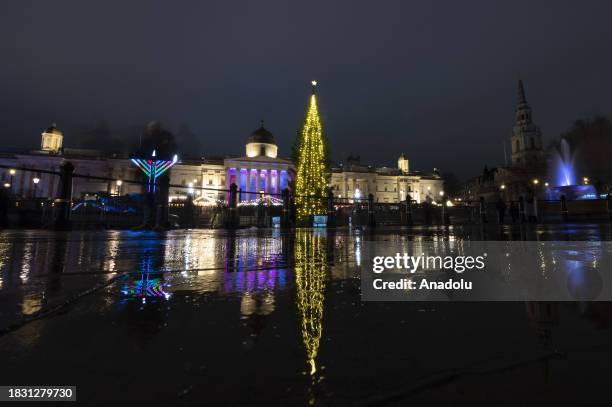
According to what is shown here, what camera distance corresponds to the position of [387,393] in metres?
0.64

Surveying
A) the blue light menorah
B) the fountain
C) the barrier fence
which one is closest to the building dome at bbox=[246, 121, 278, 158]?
the barrier fence

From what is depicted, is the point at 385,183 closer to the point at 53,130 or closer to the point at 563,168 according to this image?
the point at 563,168

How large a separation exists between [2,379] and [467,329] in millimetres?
1241

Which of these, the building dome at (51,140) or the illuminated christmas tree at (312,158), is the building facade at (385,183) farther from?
the building dome at (51,140)

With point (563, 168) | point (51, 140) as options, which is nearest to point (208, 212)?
point (563, 168)

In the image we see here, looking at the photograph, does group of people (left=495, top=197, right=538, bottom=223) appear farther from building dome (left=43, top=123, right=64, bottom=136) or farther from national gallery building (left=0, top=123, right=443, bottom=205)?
building dome (left=43, top=123, right=64, bottom=136)

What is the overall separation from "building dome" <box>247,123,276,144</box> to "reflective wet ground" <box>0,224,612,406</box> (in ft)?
238

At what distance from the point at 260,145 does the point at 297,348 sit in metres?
72.8

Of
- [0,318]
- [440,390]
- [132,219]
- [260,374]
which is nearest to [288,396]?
[260,374]

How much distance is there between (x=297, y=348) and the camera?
897 mm

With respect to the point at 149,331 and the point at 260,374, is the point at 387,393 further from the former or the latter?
the point at 149,331

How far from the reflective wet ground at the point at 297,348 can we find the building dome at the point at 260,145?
235 feet

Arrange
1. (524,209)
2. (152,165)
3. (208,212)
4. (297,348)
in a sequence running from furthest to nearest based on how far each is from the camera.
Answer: (208,212) → (524,209) → (152,165) → (297,348)

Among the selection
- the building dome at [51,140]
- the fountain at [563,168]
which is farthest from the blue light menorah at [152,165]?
the building dome at [51,140]
